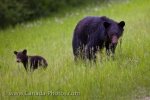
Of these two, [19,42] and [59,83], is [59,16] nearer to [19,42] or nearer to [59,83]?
[19,42]

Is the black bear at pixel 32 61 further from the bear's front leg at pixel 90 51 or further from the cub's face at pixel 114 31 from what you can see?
the cub's face at pixel 114 31

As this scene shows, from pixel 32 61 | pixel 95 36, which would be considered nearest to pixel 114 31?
pixel 95 36

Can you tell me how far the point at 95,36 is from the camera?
32.2 feet

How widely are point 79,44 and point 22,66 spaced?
203 centimetres

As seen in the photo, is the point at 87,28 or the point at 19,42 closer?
the point at 87,28

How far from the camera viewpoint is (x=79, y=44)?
35.1ft

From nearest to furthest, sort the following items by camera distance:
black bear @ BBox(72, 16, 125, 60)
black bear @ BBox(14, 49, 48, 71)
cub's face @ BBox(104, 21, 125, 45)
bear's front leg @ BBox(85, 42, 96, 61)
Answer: cub's face @ BBox(104, 21, 125, 45), black bear @ BBox(72, 16, 125, 60), bear's front leg @ BBox(85, 42, 96, 61), black bear @ BBox(14, 49, 48, 71)

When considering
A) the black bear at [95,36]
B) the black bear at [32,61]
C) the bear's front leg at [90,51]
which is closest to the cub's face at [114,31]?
the black bear at [95,36]

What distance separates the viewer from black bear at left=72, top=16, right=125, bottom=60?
944 centimetres

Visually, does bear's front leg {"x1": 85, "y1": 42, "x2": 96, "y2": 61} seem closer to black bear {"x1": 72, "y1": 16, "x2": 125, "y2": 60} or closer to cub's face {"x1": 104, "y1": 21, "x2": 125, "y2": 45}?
black bear {"x1": 72, "y1": 16, "x2": 125, "y2": 60}

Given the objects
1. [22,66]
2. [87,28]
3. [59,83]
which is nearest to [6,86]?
[59,83]

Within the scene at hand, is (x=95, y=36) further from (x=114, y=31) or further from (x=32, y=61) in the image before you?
(x=32, y=61)

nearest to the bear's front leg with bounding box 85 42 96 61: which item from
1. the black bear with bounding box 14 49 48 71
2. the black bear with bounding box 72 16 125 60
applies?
the black bear with bounding box 72 16 125 60

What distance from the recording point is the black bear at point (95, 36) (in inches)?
372
